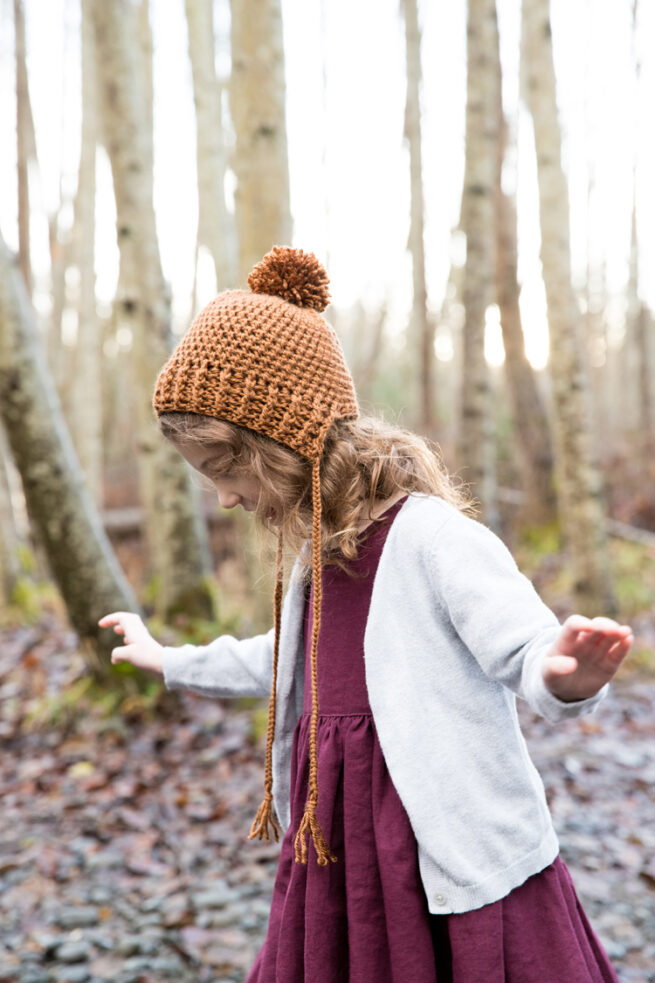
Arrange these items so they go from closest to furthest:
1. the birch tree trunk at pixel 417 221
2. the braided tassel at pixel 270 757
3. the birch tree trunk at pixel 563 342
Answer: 1. the braided tassel at pixel 270 757
2. the birch tree trunk at pixel 563 342
3. the birch tree trunk at pixel 417 221

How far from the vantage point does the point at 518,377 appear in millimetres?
9422

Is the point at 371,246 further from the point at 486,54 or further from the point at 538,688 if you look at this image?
the point at 538,688

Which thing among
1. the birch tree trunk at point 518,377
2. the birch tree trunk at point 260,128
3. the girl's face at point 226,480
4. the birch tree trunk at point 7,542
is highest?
the birch tree trunk at point 260,128

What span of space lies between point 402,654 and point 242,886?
2042mm

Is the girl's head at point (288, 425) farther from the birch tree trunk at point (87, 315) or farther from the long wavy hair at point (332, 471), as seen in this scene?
the birch tree trunk at point (87, 315)

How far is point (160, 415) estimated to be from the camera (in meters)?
1.78

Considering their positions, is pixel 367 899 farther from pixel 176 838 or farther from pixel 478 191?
pixel 478 191

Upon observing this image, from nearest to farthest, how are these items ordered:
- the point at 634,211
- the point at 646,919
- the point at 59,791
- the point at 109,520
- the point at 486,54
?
the point at 646,919, the point at 59,791, the point at 486,54, the point at 109,520, the point at 634,211

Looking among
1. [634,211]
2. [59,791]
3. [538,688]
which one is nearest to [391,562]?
[538,688]

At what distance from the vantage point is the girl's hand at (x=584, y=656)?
1190mm

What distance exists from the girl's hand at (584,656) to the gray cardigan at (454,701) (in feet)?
0.55

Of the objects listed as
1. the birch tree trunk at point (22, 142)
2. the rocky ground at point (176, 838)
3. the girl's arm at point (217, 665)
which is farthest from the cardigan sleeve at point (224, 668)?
the birch tree trunk at point (22, 142)

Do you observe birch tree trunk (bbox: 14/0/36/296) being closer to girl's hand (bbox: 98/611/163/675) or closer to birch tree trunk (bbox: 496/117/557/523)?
birch tree trunk (bbox: 496/117/557/523)

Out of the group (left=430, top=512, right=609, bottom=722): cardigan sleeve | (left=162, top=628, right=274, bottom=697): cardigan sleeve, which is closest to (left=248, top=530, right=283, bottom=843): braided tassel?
(left=162, top=628, right=274, bottom=697): cardigan sleeve
